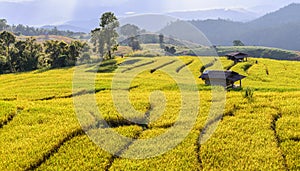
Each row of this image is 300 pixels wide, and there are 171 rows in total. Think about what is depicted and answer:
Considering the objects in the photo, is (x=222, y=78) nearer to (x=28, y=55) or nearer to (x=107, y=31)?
(x=107, y=31)

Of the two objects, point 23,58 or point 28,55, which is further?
point 28,55

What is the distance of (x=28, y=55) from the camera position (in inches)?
3039

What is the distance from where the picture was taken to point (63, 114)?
19.8m

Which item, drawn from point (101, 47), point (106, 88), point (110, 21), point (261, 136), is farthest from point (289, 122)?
point (101, 47)

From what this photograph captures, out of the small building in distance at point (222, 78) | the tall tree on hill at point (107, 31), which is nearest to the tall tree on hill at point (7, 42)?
the tall tree on hill at point (107, 31)

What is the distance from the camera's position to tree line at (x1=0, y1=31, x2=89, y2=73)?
244 feet

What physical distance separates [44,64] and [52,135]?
6989 cm

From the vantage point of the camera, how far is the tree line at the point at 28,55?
7438 centimetres

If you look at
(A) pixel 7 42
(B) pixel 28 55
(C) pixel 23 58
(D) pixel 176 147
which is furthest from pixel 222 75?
(A) pixel 7 42

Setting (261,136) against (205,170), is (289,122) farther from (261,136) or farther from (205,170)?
(205,170)

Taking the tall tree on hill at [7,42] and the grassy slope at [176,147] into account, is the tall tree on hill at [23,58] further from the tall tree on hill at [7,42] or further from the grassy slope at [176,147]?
the grassy slope at [176,147]

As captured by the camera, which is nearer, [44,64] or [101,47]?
[44,64]

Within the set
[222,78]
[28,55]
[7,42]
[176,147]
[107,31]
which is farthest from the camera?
[107,31]

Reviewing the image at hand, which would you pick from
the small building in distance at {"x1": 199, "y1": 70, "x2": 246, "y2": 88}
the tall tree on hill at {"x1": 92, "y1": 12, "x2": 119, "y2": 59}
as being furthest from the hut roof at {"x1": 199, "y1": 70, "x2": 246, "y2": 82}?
the tall tree on hill at {"x1": 92, "y1": 12, "x2": 119, "y2": 59}
